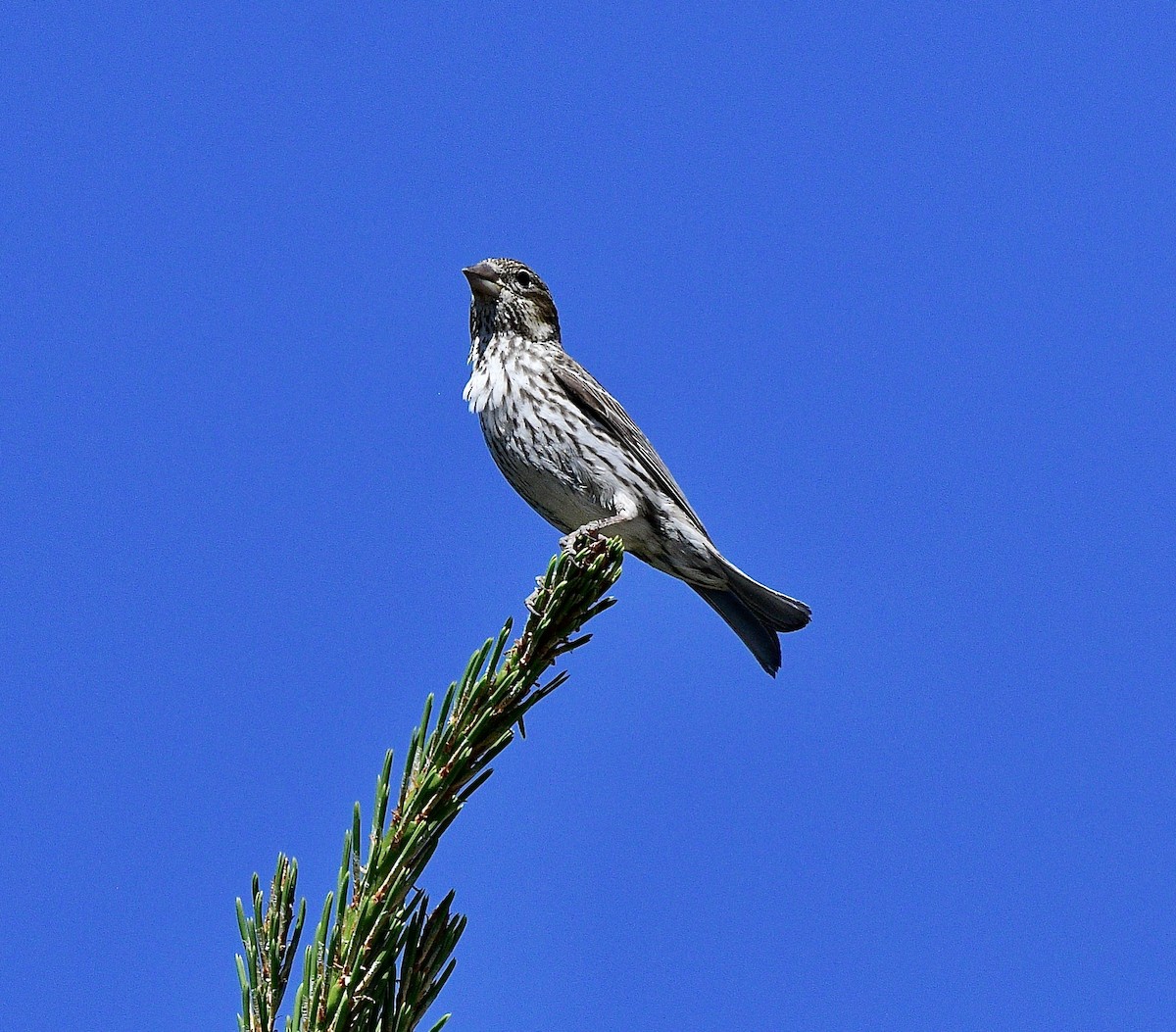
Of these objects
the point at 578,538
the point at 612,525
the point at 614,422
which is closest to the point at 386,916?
the point at 578,538

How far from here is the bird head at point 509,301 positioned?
744cm

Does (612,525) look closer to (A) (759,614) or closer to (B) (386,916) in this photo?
(A) (759,614)

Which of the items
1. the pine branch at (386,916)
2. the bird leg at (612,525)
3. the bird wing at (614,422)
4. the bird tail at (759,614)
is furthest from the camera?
the bird tail at (759,614)

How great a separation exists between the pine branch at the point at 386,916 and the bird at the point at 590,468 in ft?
10.6

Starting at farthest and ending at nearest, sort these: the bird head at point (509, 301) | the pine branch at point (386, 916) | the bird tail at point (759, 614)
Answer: the bird head at point (509, 301)
the bird tail at point (759, 614)
the pine branch at point (386, 916)

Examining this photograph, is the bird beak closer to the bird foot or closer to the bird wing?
the bird wing

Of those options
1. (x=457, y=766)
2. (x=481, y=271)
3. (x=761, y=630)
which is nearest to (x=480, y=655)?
(x=457, y=766)

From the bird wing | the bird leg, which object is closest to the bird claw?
the bird leg

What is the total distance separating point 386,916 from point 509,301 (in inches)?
212

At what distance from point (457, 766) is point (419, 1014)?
52cm

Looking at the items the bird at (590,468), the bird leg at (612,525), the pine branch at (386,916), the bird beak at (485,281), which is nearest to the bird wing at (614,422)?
the bird at (590,468)

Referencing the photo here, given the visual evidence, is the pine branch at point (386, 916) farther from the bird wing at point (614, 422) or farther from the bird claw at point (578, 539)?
the bird wing at point (614, 422)

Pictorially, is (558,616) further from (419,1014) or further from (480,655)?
(419,1014)

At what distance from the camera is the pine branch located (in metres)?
2.41
